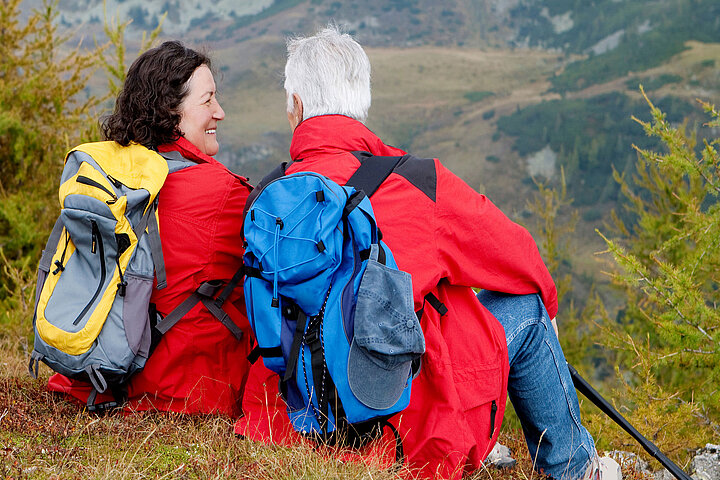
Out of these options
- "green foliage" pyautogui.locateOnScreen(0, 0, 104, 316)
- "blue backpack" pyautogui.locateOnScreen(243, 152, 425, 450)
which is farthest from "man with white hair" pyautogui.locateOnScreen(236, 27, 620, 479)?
"green foliage" pyautogui.locateOnScreen(0, 0, 104, 316)

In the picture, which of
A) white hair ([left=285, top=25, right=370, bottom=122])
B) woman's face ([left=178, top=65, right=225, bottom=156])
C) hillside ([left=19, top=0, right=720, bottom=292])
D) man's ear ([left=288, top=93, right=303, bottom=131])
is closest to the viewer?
white hair ([left=285, top=25, right=370, bottom=122])

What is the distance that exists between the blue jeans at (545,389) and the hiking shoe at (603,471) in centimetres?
2

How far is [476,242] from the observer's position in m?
2.29

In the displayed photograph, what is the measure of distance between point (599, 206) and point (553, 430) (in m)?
116

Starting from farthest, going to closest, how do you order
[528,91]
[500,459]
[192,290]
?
[528,91] < [500,459] < [192,290]

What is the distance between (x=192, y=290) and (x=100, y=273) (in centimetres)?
37

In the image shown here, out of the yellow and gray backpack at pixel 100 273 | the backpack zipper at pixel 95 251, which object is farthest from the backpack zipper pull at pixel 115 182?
the backpack zipper at pixel 95 251

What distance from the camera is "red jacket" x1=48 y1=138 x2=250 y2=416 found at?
2.61 metres

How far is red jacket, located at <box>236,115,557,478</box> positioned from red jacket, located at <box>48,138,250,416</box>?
37 cm

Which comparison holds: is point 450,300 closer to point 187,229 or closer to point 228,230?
point 228,230

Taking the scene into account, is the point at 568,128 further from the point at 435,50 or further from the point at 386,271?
the point at 386,271

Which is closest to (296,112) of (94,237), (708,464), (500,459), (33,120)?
(94,237)

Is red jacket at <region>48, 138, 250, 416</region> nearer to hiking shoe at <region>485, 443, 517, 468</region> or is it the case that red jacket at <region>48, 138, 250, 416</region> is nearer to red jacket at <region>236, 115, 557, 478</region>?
red jacket at <region>236, 115, 557, 478</region>

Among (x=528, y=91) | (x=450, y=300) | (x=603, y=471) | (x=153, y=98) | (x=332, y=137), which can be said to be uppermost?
(x=153, y=98)
